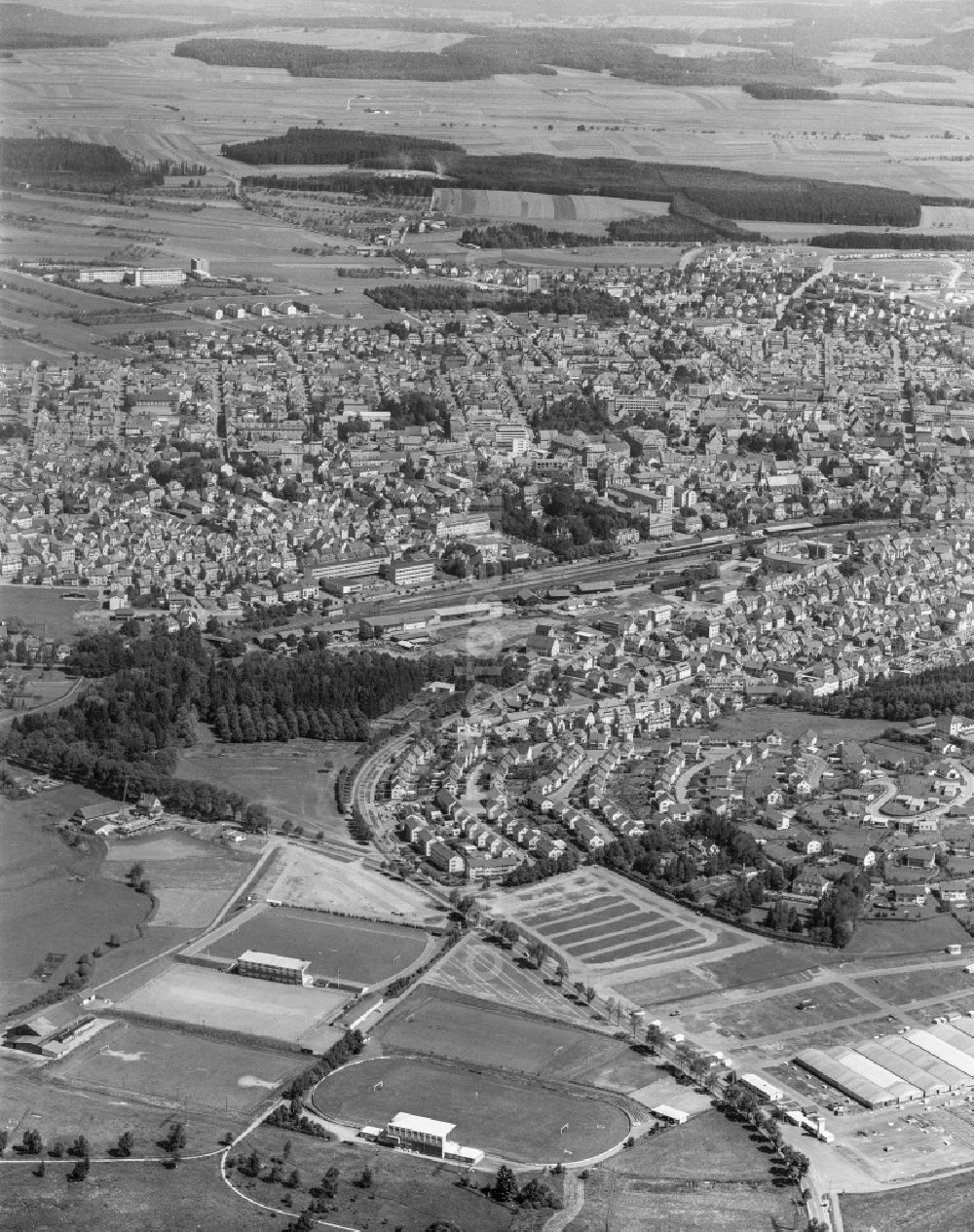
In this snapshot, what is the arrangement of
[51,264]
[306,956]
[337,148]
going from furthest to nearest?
[337,148], [51,264], [306,956]

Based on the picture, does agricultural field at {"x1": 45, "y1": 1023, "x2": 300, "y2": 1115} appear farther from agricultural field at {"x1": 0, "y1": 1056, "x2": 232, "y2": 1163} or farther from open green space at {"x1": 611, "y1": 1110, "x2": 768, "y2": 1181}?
open green space at {"x1": 611, "y1": 1110, "x2": 768, "y2": 1181}

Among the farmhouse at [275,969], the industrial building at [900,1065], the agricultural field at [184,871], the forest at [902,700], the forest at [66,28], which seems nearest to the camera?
the industrial building at [900,1065]

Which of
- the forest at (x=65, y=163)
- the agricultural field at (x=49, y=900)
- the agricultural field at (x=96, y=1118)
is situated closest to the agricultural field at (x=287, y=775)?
the agricultural field at (x=49, y=900)

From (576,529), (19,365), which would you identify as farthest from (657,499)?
(19,365)

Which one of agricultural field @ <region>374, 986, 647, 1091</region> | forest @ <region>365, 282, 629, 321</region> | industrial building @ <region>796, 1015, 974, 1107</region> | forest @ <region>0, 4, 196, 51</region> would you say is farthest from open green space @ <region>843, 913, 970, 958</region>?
forest @ <region>0, 4, 196, 51</region>

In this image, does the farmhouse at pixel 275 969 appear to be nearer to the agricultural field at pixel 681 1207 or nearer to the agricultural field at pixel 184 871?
the agricultural field at pixel 184 871

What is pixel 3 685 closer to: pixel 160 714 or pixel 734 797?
pixel 160 714

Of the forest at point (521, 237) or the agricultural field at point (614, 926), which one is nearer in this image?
the agricultural field at point (614, 926)
